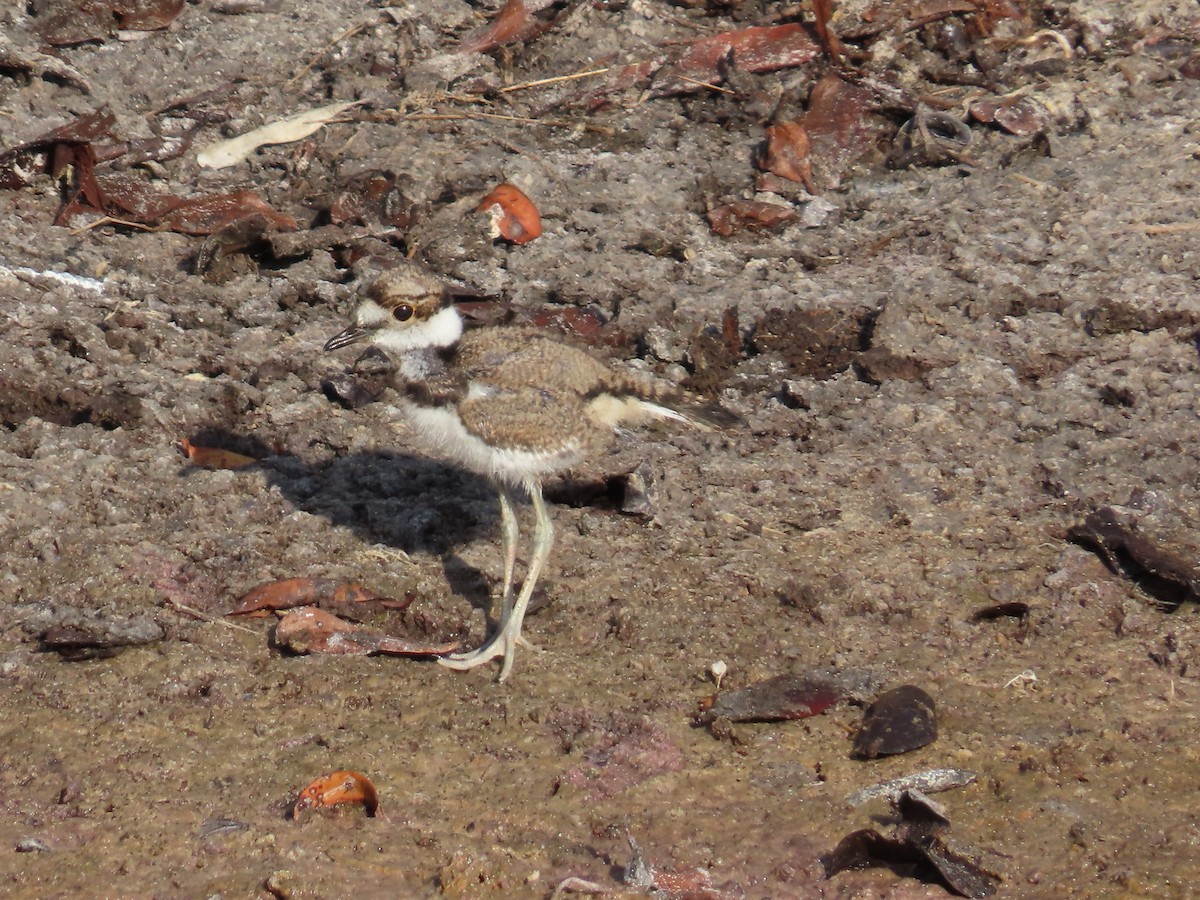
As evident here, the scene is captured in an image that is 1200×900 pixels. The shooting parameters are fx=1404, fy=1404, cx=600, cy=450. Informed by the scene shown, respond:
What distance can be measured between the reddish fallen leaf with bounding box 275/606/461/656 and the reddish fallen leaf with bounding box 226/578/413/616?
7cm

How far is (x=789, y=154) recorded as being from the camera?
590 centimetres

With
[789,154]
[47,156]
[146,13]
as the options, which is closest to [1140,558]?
[789,154]

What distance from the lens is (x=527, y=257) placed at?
17.8 feet

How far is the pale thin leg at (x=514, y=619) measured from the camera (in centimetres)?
377

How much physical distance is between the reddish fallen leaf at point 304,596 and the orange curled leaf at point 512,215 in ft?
6.37

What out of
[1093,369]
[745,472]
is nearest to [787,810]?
[745,472]

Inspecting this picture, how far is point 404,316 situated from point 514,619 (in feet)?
3.25

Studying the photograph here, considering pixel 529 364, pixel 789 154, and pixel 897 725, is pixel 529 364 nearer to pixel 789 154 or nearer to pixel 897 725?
pixel 897 725

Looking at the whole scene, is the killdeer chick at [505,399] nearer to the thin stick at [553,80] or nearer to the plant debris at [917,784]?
the plant debris at [917,784]

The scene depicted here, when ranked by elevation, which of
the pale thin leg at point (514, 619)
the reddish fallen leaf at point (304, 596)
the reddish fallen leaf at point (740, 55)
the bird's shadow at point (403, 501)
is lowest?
the bird's shadow at point (403, 501)

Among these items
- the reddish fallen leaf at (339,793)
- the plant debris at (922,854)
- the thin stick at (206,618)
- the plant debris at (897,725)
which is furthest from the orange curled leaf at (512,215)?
the plant debris at (922,854)

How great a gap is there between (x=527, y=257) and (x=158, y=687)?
95.7 inches

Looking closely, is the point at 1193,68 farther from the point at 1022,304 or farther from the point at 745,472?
the point at 745,472

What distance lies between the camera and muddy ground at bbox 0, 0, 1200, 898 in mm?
3244
